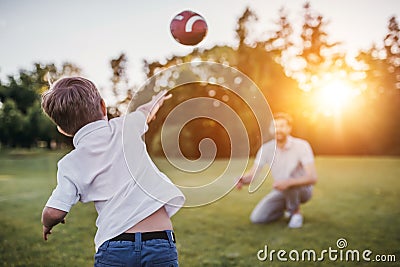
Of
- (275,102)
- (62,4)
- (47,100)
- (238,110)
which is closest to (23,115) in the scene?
(62,4)

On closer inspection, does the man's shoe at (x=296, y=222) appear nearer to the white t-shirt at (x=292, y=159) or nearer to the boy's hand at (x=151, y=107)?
the white t-shirt at (x=292, y=159)

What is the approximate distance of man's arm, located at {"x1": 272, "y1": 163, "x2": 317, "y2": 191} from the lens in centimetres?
469

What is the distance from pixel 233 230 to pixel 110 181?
2.94 metres

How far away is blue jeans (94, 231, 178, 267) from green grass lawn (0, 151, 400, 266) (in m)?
1.45

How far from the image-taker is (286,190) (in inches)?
195

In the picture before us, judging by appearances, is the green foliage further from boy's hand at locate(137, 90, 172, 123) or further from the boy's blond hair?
the boy's blond hair

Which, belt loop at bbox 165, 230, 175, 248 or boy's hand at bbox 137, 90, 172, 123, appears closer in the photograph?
belt loop at bbox 165, 230, 175, 248

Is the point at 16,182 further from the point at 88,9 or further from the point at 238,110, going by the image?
the point at 238,110

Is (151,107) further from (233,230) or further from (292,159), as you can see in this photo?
(292,159)

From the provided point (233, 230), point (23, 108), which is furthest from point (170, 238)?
point (23, 108)
